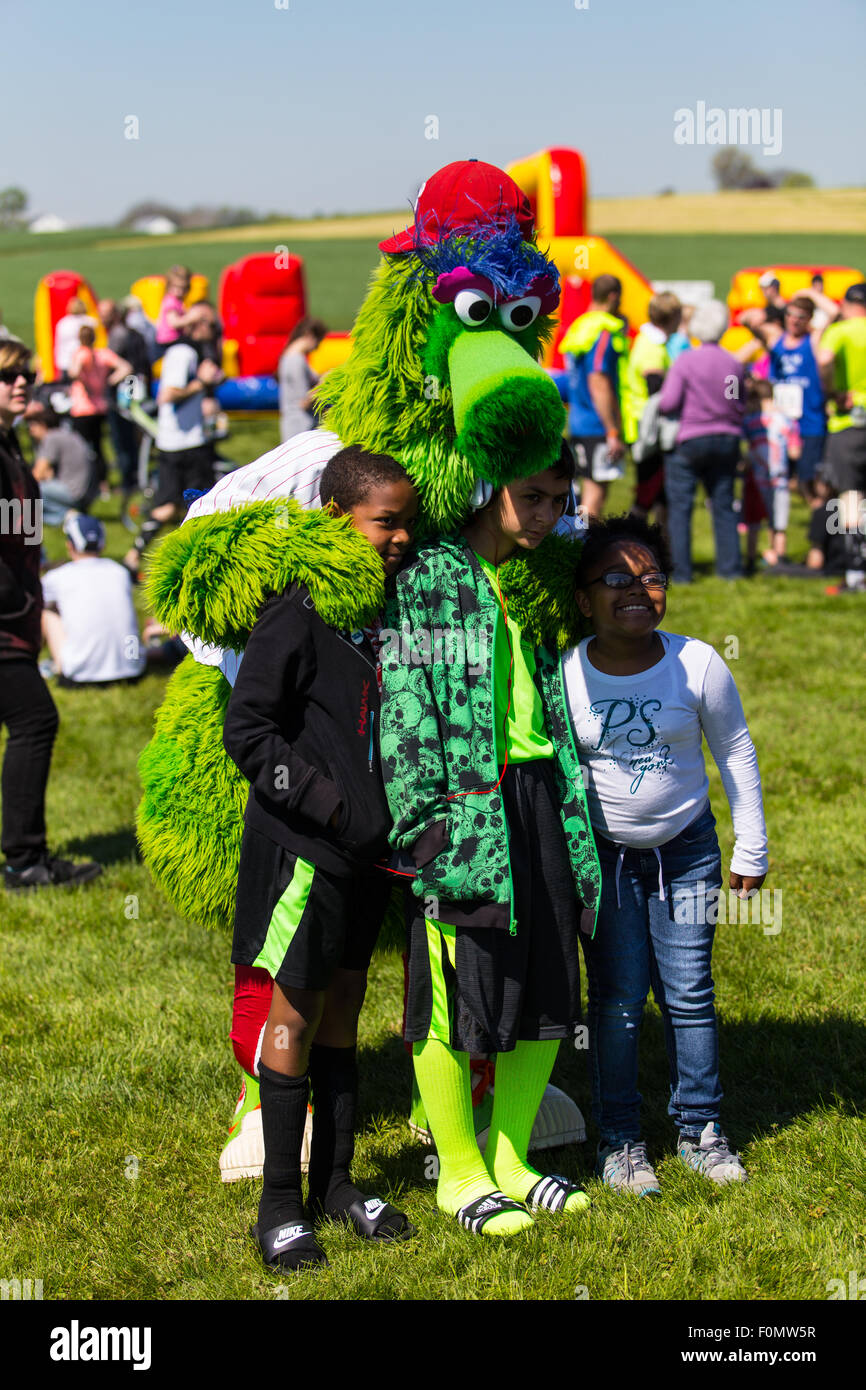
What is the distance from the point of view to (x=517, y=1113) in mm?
3094

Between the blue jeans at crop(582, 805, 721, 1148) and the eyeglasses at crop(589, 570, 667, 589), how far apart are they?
60 centimetres

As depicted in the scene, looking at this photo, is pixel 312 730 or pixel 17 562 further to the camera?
pixel 17 562

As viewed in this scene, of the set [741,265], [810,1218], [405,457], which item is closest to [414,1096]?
[810,1218]

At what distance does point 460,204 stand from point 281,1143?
2.10 m

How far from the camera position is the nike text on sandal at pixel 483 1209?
2.99m

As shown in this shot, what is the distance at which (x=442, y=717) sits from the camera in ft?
9.37

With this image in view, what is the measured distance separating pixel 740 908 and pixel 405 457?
265cm

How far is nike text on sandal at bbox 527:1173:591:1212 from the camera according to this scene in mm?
3061

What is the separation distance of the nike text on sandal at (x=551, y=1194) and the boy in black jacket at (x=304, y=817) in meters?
0.34

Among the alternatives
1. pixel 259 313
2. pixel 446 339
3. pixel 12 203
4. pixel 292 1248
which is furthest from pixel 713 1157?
pixel 12 203

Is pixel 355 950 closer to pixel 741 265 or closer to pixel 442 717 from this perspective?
pixel 442 717

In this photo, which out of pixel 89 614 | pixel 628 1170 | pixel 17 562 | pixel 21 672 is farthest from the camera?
pixel 89 614

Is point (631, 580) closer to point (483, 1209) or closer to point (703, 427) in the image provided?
point (483, 1209)

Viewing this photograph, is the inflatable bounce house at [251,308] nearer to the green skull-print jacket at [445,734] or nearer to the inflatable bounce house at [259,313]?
the inflatable bounce house at [259,313]
